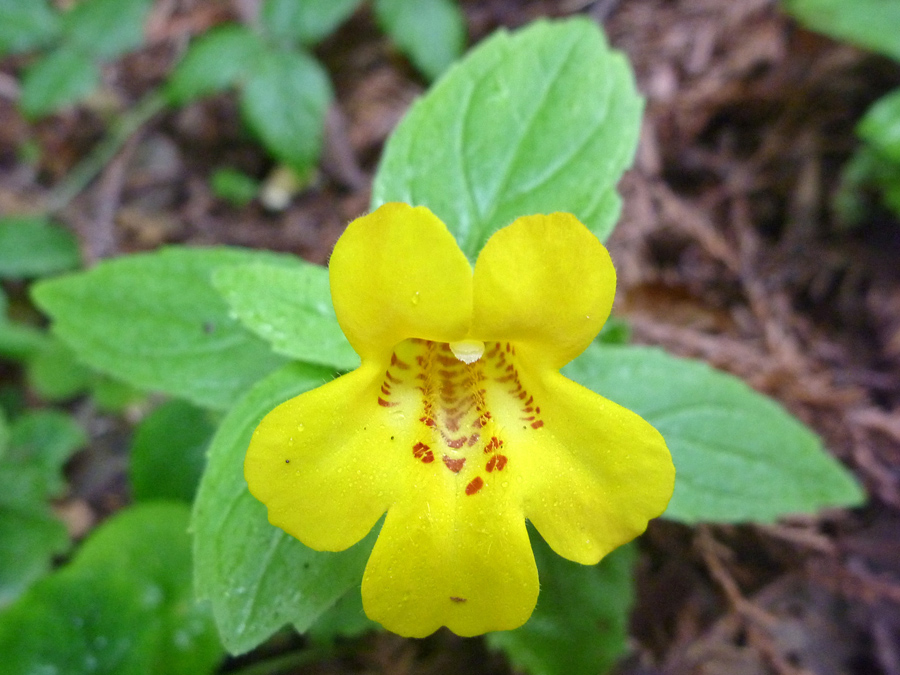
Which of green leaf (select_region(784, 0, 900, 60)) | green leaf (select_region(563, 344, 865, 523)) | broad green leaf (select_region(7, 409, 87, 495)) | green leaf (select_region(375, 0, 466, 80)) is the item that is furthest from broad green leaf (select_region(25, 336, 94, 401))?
green leaf (select_region(784, 0, 900, 60))

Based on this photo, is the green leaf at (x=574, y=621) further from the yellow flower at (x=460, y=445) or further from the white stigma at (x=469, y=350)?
the white stigma at (x=469, y=350)

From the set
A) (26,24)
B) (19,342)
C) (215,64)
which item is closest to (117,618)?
(19,342)

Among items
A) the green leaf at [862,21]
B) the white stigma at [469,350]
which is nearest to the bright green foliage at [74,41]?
the white stigma at [469,350]

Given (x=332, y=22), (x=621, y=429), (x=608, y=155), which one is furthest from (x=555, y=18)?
(x=621, y=429)

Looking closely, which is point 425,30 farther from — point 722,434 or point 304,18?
point 722,434

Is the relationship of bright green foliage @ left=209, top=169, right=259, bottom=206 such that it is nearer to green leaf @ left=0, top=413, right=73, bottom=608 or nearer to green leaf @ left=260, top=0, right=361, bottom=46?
green leaf @ left=260, top=0, right=361, bottom=46
